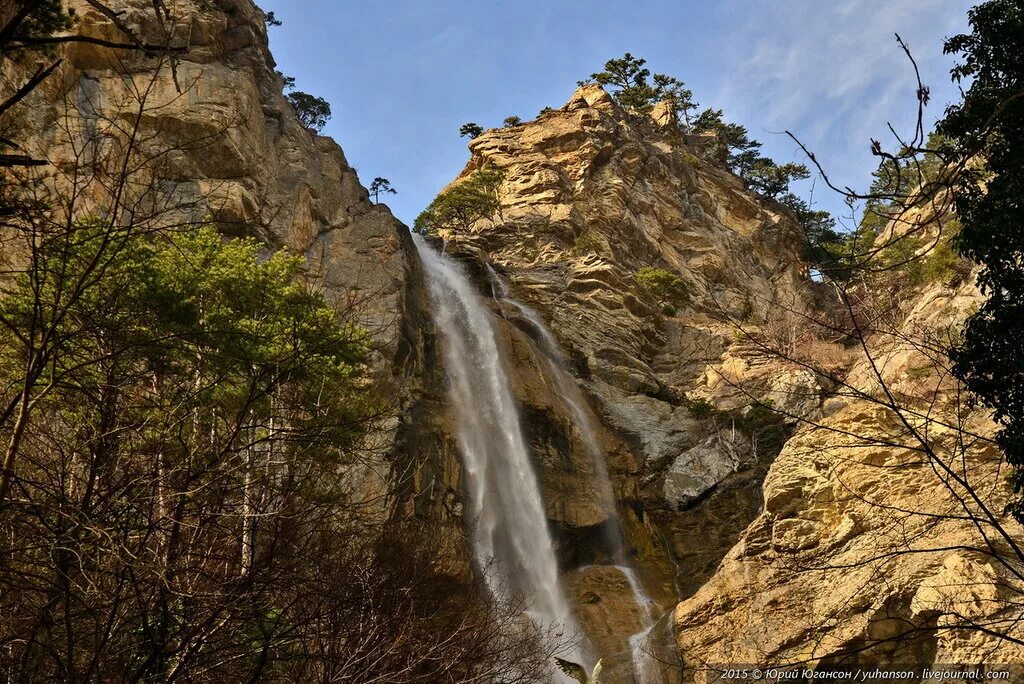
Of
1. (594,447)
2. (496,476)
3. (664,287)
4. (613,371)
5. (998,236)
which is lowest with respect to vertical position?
(998,236)

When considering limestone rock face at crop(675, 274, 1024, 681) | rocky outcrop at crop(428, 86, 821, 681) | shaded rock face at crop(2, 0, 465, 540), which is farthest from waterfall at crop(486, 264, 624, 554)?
limestone rock face at crop(675, 274, 1024, 681)

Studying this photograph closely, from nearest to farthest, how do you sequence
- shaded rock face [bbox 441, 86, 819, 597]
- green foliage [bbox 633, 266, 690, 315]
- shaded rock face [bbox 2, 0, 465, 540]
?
1. shaded rock face [bbox 2, 0, 465, 540]
2. shaded rock face [bbox 441, 86, 819, 597]
3. green foliage [bbox 633, 266, 690, 315]

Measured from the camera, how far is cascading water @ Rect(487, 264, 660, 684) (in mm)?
18203

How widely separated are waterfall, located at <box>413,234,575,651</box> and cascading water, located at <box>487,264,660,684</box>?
2.07 meters

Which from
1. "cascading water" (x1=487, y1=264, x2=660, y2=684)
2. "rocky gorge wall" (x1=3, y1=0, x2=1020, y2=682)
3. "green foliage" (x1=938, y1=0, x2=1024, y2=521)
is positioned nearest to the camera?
"green foliage" (x1=938, y1=0, x2=1024, y2=521)

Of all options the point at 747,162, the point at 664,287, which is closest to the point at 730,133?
the point at 747,162

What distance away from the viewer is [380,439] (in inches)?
789

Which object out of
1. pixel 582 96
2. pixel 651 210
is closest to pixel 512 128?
pixel 582 96

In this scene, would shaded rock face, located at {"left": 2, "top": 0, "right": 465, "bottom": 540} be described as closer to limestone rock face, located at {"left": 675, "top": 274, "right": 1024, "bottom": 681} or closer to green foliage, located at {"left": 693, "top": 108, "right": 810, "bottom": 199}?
limestone rock face, located at {"left": 675, "top": 274, "right": 1024, "bottom": 681}

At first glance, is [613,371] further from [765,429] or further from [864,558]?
[864,558]

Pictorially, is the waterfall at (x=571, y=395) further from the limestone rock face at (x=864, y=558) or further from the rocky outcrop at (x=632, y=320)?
the limestone rock face at (x=864, y=558)

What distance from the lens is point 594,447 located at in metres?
27.2

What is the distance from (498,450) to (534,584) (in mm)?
4448

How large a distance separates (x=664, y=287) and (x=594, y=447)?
1557cm
